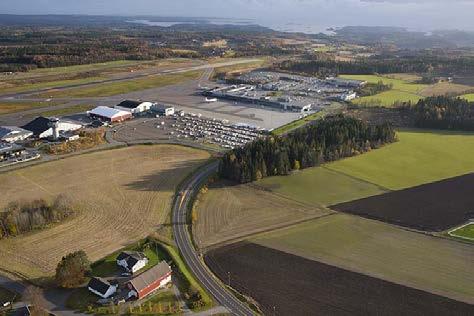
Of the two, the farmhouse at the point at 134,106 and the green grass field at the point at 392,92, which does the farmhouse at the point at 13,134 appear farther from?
the green grass field at the point at 392,92

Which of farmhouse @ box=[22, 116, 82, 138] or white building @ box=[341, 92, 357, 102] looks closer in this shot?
farmhouse @ box=[22, 116, 82, 138]

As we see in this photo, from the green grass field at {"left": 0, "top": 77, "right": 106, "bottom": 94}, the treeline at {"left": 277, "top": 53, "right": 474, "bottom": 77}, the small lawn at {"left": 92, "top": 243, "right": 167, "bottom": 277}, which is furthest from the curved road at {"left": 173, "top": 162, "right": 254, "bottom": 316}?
the treeline at {"left": 277, "top": 53, "right": 474, "bottom": 77}

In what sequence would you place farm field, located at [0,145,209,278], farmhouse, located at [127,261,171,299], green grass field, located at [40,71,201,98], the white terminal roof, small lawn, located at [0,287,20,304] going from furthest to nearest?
green grass field, located at [40,71,201,98], the white terminal roof, farm field, located at [0,145,209,278], farmhouse, located at [127,261,171,299], small lawn, located at [0,287,20,304]

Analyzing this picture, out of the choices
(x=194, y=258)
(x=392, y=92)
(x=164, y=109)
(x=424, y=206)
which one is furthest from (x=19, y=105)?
(x=392, y=92)

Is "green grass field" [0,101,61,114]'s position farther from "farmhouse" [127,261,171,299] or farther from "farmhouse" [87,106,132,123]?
"farmhouse" [127,261,171,299]

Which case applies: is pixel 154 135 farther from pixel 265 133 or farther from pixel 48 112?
pixel 48 112

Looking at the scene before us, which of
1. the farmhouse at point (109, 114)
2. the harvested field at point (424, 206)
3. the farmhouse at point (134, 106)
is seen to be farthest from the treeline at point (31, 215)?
the farmhouse at point (134, 106)

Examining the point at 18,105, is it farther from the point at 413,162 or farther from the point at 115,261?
the point at 413,162
